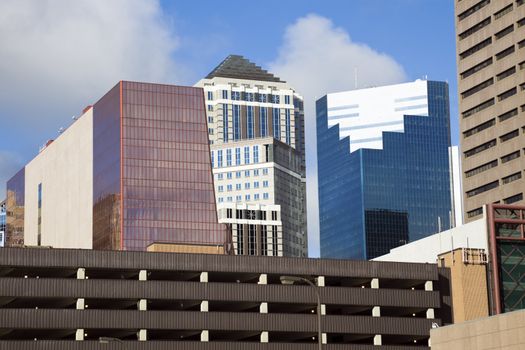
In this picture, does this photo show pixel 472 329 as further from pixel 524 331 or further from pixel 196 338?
pixel 196 338

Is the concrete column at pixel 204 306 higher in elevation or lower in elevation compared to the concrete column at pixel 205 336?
higher

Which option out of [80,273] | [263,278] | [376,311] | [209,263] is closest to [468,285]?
[376,311]

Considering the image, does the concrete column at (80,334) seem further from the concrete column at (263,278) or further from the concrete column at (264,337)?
the concrete column at (263,278)

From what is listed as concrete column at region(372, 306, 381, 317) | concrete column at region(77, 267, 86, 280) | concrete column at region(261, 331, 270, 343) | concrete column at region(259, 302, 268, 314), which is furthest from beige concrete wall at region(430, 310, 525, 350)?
concrete column at region(77, 267, 86, 280)

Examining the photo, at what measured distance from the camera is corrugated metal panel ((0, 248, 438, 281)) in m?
151

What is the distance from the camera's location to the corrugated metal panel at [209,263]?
151125mm

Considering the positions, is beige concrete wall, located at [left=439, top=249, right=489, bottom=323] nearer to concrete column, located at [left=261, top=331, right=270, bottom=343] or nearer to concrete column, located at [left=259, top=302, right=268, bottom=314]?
concrete column, located at [left=259, top=302, right=268, bottom=314]

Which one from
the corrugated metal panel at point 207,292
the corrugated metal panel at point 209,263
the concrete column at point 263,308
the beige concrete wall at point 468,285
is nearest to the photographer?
the corrugated metal panel at point 207,292

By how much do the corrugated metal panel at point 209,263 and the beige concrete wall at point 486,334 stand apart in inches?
2143

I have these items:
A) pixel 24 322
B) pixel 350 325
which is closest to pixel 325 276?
pixel 350 325

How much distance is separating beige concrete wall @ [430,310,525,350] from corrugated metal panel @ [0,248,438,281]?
179ft

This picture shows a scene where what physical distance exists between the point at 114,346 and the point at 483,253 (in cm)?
5072

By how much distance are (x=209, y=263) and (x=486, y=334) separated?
6410cm

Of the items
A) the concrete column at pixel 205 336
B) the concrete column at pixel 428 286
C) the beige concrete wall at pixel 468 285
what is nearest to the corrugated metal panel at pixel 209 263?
the concrete column at pixel 428 286
